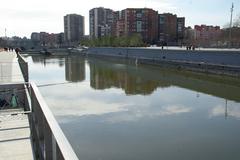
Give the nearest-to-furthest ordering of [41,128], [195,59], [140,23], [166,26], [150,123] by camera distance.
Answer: [41,128] < [150,123] < [195,59] < [140,23] < [166,26]

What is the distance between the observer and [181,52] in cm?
4597

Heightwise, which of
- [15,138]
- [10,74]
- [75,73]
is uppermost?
[10,74]

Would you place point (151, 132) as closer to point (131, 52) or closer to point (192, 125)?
point (192, 125)

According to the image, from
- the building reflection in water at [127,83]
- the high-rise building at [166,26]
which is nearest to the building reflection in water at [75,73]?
the building reflection in water at [127,83]

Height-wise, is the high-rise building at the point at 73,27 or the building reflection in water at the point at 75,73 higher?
the high-rise building at the point at 73,27

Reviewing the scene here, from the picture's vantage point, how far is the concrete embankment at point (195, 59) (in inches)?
1358

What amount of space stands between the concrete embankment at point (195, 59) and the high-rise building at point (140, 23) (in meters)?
51.1

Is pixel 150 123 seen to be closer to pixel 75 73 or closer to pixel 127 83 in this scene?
pixel 127 83

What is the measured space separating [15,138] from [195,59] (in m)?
36.5

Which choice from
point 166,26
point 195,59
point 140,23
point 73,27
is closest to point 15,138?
point 195,59

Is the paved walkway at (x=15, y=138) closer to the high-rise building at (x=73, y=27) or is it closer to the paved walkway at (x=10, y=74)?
the paved walkway at (x=10, y=74)

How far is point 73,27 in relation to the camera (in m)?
171

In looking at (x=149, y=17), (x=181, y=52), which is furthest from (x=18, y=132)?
(x=149, y=17)

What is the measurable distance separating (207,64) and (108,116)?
25180 millimetres
